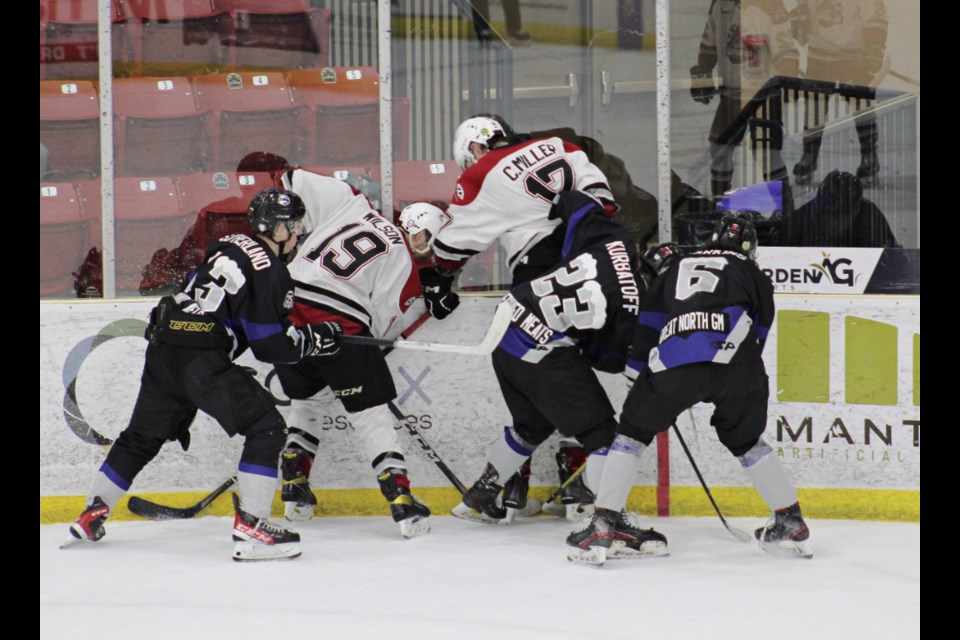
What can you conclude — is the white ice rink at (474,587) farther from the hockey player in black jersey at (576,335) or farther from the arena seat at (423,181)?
the arena seat at (423,181)

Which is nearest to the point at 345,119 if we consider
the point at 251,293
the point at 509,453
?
the point at 251,293

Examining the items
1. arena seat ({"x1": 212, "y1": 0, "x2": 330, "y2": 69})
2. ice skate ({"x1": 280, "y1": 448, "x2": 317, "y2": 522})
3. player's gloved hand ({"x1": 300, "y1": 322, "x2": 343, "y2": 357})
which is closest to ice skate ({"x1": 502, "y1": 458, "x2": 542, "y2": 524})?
ice skate ({"x1": 280, "y1": 448, "x2": 317, "y2": 522})

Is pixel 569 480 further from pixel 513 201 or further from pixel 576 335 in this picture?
pixel 513 201

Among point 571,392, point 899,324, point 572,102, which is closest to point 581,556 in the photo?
point 571,392

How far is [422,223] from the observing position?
13.1ft

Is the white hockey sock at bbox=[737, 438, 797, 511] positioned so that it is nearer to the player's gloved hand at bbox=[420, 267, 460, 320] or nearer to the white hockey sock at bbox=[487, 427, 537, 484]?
the white hockey sock at bbox=[487, 427, 537, 484]

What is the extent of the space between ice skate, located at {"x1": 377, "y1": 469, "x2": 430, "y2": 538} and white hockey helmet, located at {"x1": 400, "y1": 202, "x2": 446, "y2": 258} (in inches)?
32.2

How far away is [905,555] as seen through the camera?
3.48 meters

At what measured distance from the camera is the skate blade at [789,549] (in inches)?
135

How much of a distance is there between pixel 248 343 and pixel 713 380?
1449 millimetres

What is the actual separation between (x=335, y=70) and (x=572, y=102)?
94 cm

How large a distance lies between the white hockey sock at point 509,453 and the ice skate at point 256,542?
2.44 feet

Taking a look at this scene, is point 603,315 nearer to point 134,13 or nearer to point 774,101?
point 774,101

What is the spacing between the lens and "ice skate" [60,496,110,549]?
3652 mm
